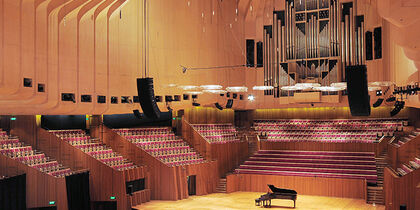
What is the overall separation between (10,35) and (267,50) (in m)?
8.90

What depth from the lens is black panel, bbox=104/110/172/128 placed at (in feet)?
40.8

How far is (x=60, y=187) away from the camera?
29.7 feet

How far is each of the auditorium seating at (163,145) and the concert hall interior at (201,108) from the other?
0.05 m

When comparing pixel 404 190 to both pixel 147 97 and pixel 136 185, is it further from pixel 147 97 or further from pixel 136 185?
pixel 136 185

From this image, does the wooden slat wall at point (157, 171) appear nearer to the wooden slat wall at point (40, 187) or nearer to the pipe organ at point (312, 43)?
the wooden slat wall at point (40, 187)

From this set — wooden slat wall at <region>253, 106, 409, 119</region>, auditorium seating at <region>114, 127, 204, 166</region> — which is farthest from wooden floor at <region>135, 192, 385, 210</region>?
wooden slat wall at <region>253, 106, 409, 119</region>

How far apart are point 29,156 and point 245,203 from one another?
16.6 feet

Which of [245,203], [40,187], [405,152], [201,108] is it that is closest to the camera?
[40,187]

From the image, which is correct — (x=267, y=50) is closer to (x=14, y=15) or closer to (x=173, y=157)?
(x=173, y=157)

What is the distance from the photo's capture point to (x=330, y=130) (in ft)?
48.0

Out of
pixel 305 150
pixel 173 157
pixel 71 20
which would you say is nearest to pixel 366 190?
pixel 305 150

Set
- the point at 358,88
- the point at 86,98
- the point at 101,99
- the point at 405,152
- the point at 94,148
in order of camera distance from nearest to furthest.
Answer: the point at 358,88 < the point at 86,98 < the point at 101,99 < the point at 94,148 < the point at 405,152

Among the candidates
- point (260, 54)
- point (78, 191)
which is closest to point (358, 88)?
point (78, 191)

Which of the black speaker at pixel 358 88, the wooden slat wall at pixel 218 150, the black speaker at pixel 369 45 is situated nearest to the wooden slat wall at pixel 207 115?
the wooden slat wall at pixel 218 150
